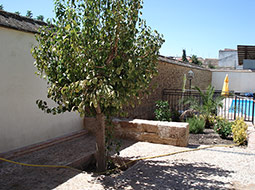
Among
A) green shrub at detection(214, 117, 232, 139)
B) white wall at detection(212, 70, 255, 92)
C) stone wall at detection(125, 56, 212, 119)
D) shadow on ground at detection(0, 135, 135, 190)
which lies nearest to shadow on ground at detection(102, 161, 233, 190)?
shadow on ground at detection(0, 135, 135, 190)

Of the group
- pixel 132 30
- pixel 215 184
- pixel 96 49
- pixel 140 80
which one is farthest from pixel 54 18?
pixel 215 184

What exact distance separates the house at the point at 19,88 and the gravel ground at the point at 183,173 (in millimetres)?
1944

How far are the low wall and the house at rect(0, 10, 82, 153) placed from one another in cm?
187

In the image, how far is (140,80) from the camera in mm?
3875

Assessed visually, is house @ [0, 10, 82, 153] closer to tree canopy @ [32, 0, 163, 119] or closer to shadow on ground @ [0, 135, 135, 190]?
shadow on ground @ [0, 135, 135, 190]

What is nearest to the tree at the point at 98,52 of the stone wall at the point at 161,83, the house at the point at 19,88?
the house at the point at 19,88

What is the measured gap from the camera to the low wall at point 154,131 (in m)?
6.04

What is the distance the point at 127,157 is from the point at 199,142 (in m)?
2.50

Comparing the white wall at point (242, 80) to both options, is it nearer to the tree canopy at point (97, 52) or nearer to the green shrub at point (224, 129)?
the green shrub at point (224, 129)

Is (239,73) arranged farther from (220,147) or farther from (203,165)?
(203,165)

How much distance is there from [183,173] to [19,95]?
359 centimetres

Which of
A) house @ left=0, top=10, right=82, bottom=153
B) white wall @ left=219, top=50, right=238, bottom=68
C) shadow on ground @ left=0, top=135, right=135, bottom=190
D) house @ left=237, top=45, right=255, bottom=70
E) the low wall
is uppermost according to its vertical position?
white wall @ left=219, top=50, right=238, bottom=68

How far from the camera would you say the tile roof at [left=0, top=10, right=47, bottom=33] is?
195 inches

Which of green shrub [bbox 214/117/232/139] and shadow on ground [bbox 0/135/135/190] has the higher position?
green shrub [bbox 214/117/232/139]
